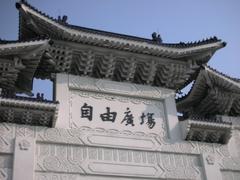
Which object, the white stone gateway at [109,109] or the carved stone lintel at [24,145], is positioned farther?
the white stone gateway at [109,109]

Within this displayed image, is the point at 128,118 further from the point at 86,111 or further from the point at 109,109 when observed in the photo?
the point at 86,111

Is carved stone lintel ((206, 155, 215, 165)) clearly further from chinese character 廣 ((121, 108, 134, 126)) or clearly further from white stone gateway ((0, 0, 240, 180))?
chinese character 廣 ((121, 108, 134, 126))

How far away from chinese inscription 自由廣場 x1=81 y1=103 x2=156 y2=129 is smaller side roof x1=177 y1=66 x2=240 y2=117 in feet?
3.48

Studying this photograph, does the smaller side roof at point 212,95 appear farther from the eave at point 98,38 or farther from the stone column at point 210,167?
the stone column at point 210,167

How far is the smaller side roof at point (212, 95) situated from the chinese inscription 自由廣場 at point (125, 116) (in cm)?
106

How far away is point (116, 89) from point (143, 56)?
1175 millimetres

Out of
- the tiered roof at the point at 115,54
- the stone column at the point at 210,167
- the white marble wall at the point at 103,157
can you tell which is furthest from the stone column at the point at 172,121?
the stone column at the point at 210,167

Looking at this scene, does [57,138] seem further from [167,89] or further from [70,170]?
[167,89]

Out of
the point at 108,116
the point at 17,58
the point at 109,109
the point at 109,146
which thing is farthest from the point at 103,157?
the point at 17,58

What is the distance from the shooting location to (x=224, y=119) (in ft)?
38.1

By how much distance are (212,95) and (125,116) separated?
275 centimetres

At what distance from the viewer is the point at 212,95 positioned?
11.3 meters

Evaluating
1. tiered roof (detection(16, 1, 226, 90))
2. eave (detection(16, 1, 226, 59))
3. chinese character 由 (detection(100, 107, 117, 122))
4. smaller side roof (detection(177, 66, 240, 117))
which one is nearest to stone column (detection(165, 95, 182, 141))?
smaller side roof (detection(177, 66, 240, 117))

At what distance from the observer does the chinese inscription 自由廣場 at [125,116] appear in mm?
9844
